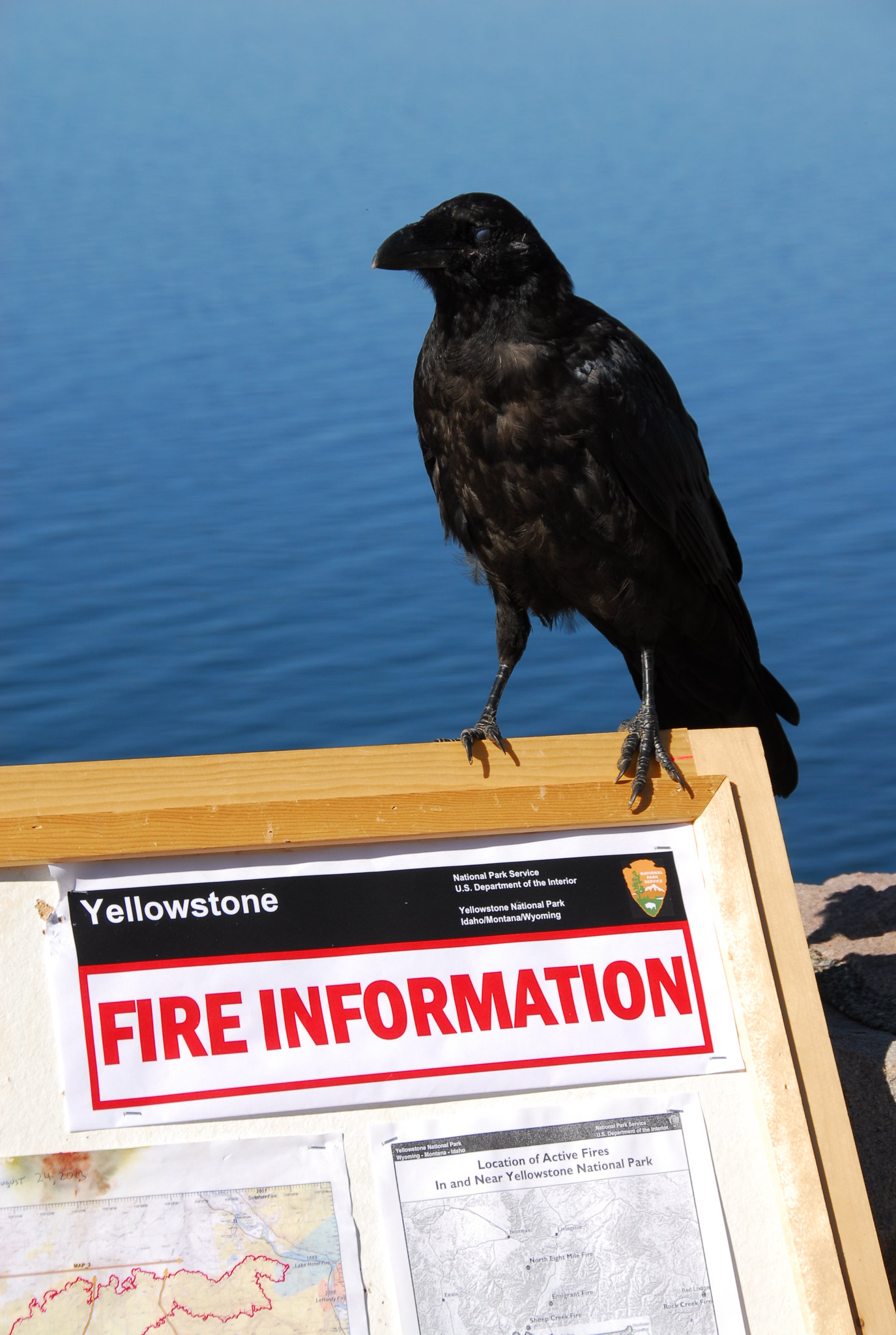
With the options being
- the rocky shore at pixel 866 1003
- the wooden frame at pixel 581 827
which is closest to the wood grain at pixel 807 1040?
the wooden frame at pixel 581 827

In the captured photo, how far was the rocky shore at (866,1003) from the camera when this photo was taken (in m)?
1.90

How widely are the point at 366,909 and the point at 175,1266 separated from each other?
0.38m

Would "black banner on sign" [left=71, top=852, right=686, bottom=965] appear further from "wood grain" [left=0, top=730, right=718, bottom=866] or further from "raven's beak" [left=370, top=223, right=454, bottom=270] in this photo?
"raven's beak" [left=370, top=223, right=454, bottom=270]

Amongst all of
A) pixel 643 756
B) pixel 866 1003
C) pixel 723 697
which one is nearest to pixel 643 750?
pixel 643 756

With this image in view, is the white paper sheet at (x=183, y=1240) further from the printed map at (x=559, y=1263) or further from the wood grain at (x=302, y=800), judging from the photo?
the wood grain at (x=302, y=800)

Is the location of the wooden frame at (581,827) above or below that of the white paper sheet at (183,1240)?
above

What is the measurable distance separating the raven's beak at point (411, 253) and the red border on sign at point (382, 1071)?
1.26 meters

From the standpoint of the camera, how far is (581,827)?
4.55 feet

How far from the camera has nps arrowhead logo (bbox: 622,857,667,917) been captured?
136 centimetres

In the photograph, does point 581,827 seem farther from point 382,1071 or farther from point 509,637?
point 509,637

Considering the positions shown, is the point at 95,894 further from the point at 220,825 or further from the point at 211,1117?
the point at 211,1117

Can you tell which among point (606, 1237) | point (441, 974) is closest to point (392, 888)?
point (441, 974)

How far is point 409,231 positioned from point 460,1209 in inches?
62.7

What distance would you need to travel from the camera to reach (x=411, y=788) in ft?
4.60
